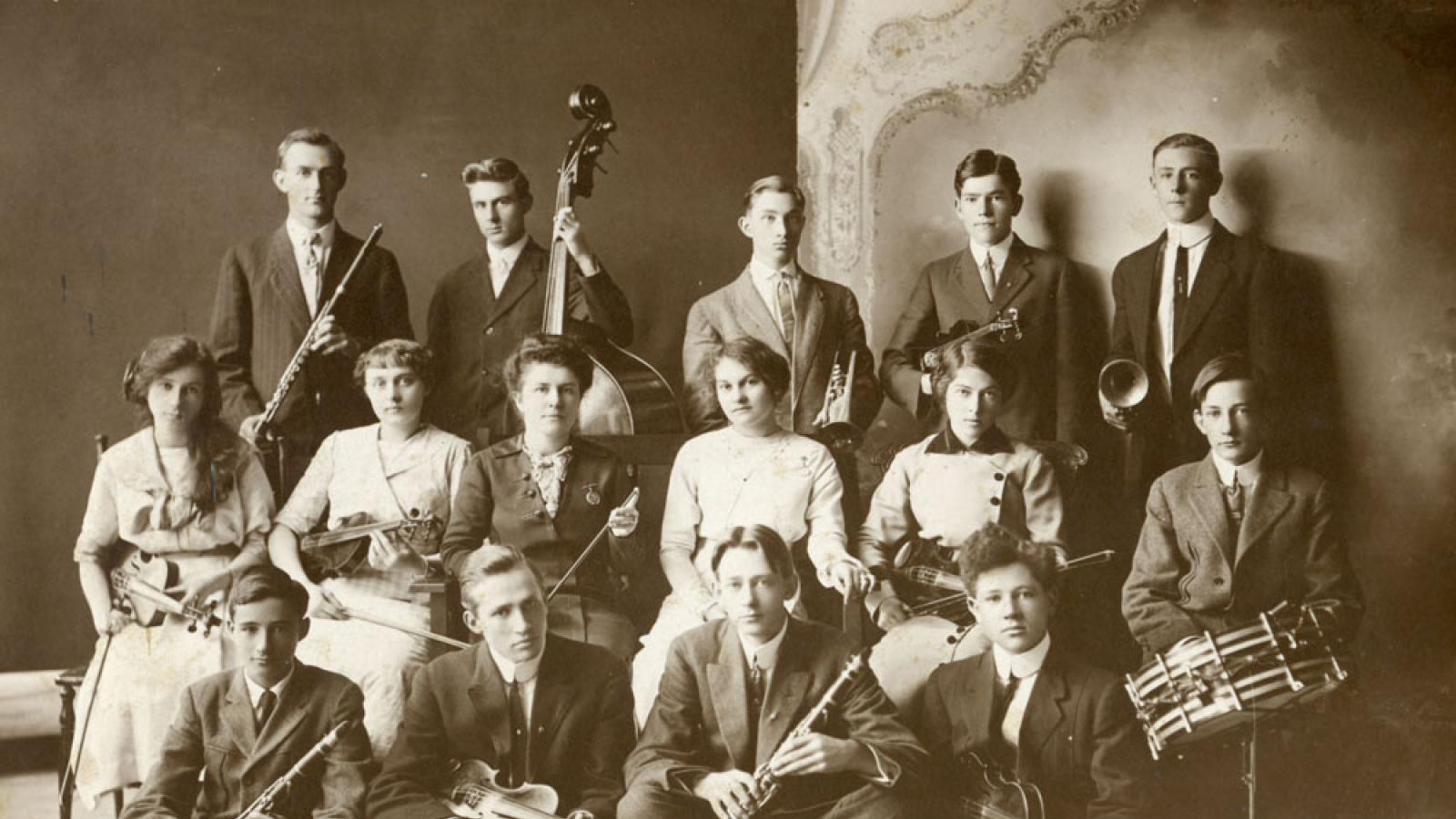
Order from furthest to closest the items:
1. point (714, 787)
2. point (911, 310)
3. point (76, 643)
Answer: point (911, 310) → point (76, 643) → point (714, 787)

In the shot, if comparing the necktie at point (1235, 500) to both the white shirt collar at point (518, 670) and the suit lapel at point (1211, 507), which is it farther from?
the white shirt collar at point (518, 670)

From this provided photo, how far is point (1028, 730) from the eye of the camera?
11.4 feet

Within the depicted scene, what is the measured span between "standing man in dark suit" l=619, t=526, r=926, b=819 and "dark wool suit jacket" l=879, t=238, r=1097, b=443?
0.79 m

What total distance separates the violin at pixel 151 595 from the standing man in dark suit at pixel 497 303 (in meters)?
0.81

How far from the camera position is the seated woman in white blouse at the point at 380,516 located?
11.5ft

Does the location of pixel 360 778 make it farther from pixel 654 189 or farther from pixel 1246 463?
pixel 1246 463

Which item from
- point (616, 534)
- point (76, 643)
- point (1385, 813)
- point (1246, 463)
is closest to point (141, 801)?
point (76, 643)

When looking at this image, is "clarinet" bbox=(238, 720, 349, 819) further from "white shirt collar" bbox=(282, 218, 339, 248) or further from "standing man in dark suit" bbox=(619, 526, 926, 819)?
"white shirt collar" bbox=(282, 218, 339, 248)

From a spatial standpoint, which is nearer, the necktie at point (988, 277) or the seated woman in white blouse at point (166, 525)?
the seated woman in white blouse at point (166, 525)

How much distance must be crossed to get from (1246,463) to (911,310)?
102cm

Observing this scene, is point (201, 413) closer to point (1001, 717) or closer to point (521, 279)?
point (521, 279)

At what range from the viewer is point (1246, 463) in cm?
368

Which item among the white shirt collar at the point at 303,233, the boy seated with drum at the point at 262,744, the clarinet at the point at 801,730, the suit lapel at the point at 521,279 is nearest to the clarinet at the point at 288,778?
the boy seated with drum at the point at 262,744

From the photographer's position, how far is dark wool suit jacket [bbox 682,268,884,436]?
378cm
